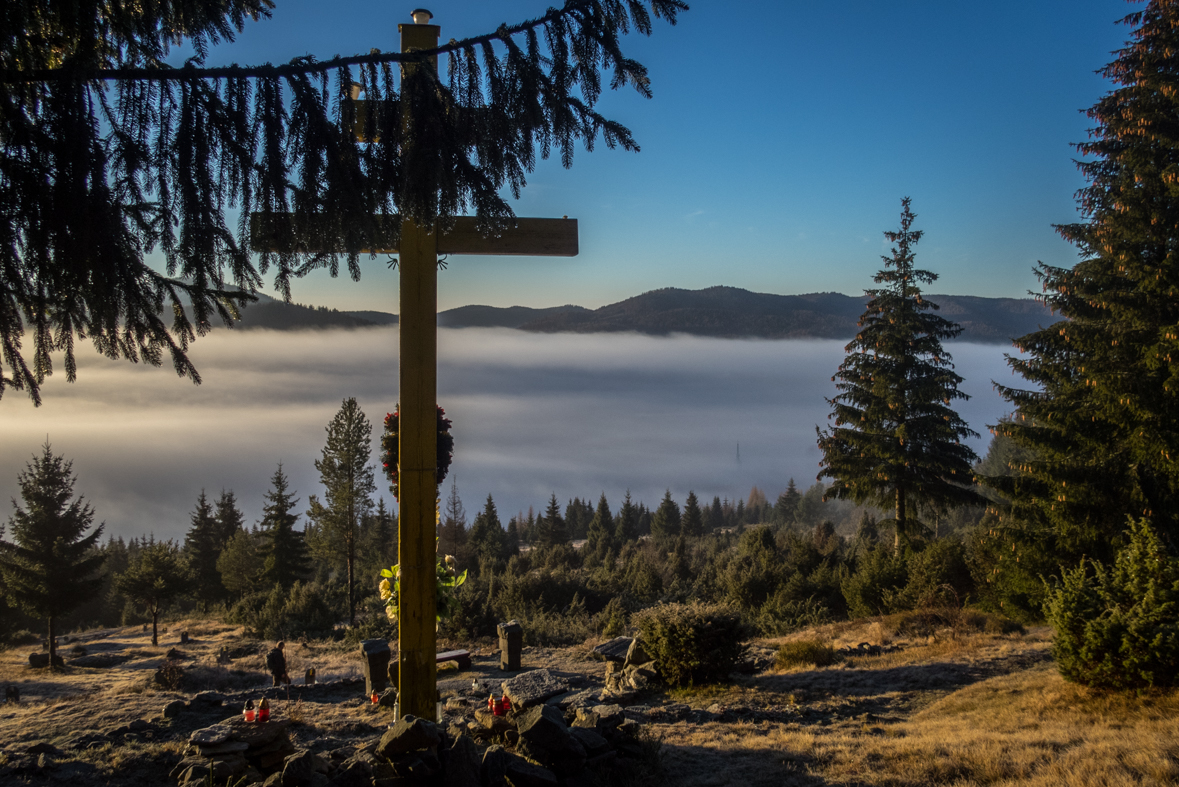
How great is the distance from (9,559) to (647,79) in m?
26.8

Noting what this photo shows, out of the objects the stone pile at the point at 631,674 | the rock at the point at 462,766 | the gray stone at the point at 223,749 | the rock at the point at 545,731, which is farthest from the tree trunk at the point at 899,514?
the gray stone at the point at 223,749

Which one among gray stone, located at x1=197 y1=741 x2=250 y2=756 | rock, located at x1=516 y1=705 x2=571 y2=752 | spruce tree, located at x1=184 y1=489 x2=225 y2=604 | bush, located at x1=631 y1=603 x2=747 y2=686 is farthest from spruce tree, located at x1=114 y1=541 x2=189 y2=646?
rock, located at x1=516 y1=705 x2=571 y2=752

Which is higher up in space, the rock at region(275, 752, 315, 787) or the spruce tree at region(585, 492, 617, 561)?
the rock at region(275, 752, 315, 787)

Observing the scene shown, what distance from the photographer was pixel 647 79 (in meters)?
3.41

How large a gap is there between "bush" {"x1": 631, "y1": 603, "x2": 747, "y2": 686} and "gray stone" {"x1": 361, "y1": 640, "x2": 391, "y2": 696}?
3.63 m

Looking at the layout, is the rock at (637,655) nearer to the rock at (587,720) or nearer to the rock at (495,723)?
the rock at (495,723)

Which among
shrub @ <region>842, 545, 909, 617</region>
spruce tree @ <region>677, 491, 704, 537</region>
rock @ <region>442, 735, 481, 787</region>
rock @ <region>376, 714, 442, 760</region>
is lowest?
spruce tree @ <region>677, 491, 704, 537</region>

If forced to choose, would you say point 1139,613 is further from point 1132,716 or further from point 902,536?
point 902,536

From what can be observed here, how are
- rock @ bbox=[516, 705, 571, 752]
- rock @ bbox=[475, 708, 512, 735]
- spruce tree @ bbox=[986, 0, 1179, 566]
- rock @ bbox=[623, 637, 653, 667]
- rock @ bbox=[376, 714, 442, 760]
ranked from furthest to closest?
1. spruce tree @ bbox=[986, 0, 1179, 566]
2. rock @ bbox=[623, 637, 653, 667]
3. rock @ bbox=[475, 708, 512, 735]
4. rock @ bbox=[516, 705, 571, 752]
5. rock @ bbox=[376, 714, 442, 760]

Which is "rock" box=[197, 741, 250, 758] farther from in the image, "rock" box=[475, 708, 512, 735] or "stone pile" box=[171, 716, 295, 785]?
"rock" box=[475, 708, 512, 735]

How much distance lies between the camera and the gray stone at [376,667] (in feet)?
27.7

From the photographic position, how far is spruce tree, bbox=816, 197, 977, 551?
21.1 metres

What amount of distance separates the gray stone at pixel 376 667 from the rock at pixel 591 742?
15.2 feet

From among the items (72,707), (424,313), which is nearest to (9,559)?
(72,707)
